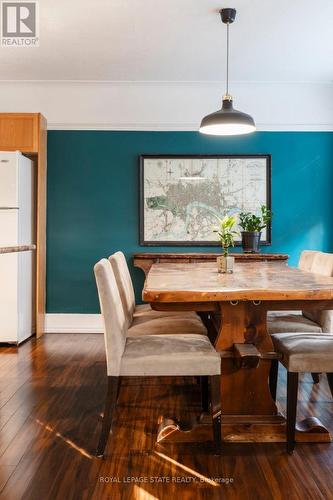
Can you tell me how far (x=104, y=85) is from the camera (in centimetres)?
479

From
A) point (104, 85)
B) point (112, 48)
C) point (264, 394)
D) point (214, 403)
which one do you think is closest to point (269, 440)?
point (264, 394)

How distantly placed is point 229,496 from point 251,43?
351 centimetres

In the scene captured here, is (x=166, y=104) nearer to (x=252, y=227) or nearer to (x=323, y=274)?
(x=252, y=227)

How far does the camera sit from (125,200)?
485cm

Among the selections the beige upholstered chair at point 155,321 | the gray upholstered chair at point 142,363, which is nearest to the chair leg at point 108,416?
the gray upholstered chair at point 142,363

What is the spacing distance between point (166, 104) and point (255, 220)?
1592 mm

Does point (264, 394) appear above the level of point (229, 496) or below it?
above

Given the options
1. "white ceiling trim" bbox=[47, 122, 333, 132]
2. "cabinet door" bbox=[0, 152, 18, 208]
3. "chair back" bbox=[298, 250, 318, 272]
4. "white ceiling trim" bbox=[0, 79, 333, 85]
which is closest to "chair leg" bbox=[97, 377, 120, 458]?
"chair back" bbox=[298, 250, 318, 272]

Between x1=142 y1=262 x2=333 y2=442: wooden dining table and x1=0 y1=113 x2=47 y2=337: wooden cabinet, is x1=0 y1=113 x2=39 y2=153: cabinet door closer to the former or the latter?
x1=0 y1=113 x2=47 y2=337: wooden cabinet

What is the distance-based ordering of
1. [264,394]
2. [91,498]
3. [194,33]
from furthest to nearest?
[194,33], [264,394], [91,498]

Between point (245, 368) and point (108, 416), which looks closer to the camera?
point (108, 416)

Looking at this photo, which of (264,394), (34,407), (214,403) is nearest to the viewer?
(214,403)

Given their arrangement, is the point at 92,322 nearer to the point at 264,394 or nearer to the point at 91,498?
the point at 264,394

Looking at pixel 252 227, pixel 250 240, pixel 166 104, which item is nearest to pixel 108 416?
pixel 250 240
